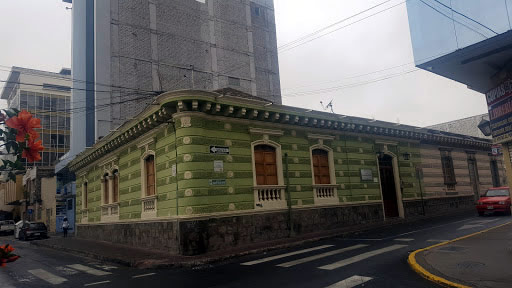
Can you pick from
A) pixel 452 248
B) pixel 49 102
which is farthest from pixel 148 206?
pixel 49 102

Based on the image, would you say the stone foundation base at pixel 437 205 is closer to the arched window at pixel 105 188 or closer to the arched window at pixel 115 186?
the arched window at pixel 115 186

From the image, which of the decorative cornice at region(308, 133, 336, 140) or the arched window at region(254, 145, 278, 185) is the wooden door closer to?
the decorative cornice at region(308, 133, 336, 140)

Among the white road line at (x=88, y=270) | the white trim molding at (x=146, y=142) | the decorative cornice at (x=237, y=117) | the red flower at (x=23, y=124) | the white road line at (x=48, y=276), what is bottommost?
the white road line at (x=88, y=270)

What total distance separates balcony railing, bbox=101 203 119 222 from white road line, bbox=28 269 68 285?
22.3 feet

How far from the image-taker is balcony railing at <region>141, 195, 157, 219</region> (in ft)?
49.6

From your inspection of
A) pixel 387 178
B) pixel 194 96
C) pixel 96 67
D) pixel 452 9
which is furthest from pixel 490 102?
pixel 96 67

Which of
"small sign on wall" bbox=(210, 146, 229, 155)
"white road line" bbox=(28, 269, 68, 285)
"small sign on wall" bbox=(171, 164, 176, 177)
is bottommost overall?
"white road line" bbox=(28, 269, 68, 285)

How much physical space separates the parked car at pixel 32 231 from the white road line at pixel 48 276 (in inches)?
769

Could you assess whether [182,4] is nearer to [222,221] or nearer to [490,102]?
[222,221]

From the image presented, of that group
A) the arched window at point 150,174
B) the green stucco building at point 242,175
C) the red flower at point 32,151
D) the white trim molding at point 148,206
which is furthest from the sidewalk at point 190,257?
the red flower at point 32,151

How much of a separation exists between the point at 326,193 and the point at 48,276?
12.1m

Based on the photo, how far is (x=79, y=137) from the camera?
3103 cm

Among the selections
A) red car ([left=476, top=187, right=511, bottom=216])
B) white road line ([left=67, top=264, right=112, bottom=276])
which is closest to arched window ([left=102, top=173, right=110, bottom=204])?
white road line ([left=67, top=264, right=112, bottom=276])

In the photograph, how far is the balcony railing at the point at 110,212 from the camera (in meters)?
19.2
